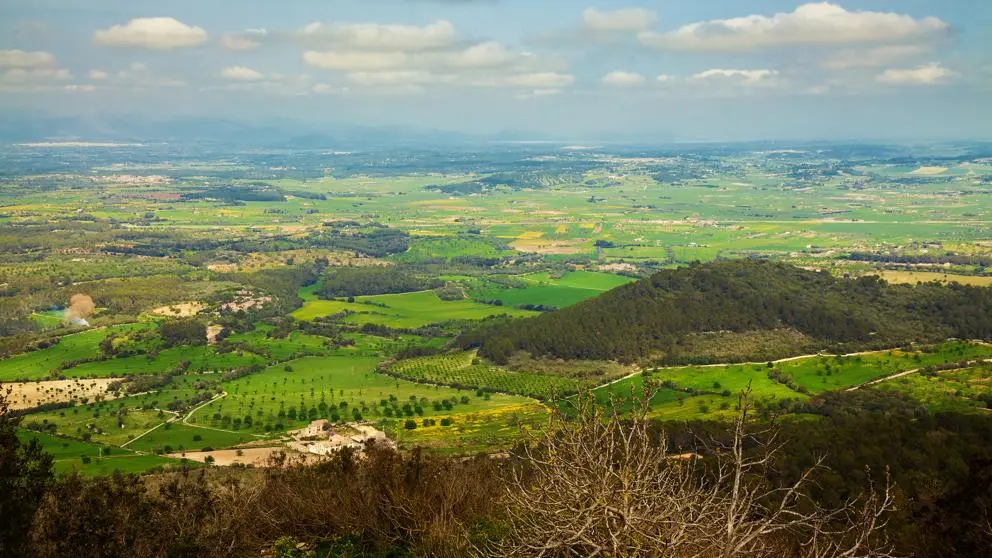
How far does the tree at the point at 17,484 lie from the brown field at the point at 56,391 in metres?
51.3

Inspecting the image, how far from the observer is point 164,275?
116062 millimetres

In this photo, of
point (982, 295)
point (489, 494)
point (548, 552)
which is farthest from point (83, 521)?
point (982, 295)

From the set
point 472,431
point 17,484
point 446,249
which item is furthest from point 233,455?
point 446,249

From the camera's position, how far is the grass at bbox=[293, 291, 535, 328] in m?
95.3

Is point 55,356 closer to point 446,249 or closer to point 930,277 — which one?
point 446,249

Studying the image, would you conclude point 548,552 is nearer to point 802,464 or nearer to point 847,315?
point 802,464

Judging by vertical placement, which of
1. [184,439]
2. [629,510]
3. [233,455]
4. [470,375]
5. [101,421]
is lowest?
[470,375]

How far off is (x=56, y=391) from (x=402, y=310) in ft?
143

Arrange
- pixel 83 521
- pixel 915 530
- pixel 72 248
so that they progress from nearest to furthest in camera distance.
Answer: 1. pixel 83 521
2. pixel 915 530
3. pixel 72 248

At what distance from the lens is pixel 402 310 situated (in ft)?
330

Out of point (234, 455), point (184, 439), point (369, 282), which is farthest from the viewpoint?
point (369, 282)

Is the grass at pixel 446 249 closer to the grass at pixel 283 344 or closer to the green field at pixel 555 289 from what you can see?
the green field at pixel 555 289

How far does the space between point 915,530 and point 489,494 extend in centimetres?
1164

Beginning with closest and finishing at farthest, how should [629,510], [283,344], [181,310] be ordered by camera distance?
[629,510]
[283,344]
[181,310]
